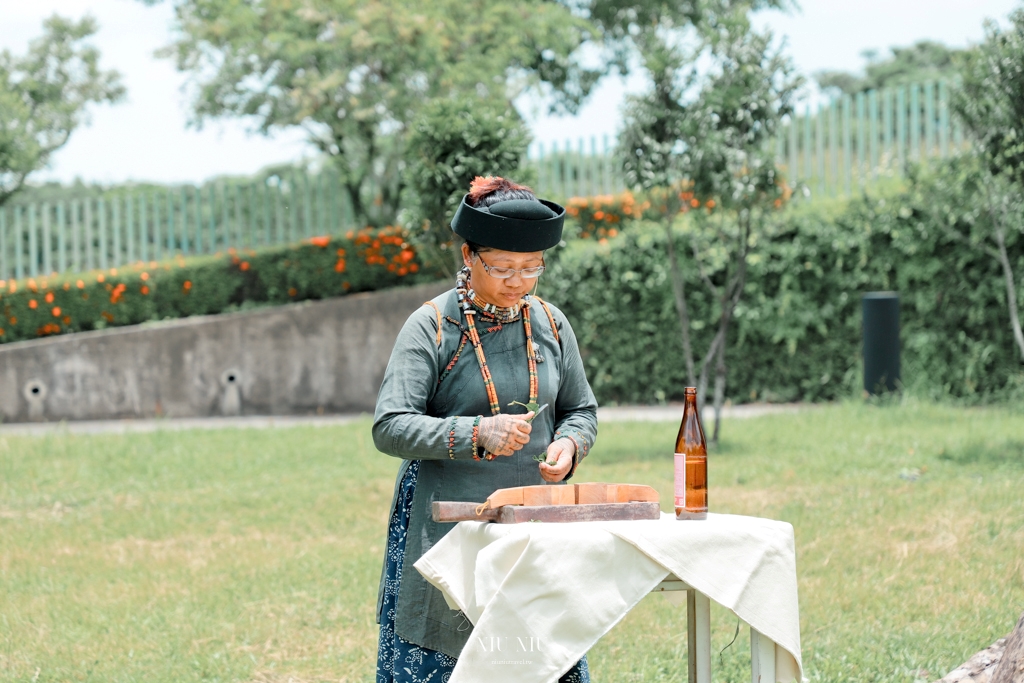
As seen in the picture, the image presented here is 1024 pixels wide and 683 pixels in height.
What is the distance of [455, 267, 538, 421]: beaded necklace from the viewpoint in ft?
10.0

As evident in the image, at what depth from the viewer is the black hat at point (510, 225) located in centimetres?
290

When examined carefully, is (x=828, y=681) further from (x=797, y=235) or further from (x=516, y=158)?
(x=797, y=235)

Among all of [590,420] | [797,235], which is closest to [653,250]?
[797,235]

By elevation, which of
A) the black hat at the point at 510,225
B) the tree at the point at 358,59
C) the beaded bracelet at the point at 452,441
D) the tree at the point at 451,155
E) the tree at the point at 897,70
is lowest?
the beaded bracelet at the point at 452,441

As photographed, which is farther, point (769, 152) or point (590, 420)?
point (769, 152)

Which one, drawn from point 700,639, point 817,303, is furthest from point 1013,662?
point 817,303

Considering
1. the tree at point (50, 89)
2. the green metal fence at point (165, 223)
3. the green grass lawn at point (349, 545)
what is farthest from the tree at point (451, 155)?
the tree at point (50, 89)

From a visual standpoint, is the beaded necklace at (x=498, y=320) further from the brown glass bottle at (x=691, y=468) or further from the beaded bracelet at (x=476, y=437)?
the brown glass bottle at (x=691, y=468)

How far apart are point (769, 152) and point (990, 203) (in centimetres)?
234

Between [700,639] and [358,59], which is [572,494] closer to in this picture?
[700,639]

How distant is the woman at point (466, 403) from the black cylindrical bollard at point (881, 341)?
874cm

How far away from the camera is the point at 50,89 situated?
16438 millimetres

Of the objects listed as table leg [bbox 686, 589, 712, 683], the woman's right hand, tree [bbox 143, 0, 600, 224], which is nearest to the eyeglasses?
the woman's right hand

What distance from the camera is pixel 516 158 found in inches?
336
